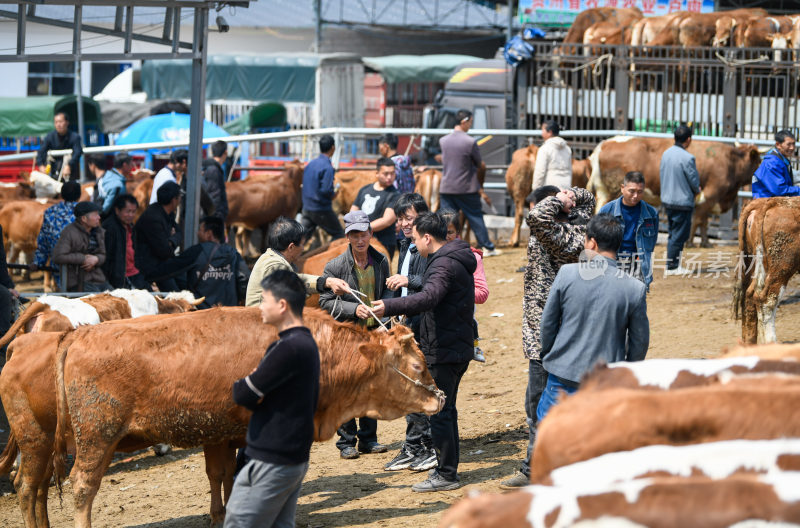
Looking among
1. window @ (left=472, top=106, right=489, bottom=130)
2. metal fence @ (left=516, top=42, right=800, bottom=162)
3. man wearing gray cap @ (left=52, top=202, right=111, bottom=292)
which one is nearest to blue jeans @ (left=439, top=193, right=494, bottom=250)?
metal fence @ (left=516, top=42, right=800, bottom=162)

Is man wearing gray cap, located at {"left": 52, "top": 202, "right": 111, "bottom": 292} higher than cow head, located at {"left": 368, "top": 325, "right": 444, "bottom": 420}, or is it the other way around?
man wearing gray cap, located at {"left": 52, "top": 202, "right": 111, "bottom": 292}

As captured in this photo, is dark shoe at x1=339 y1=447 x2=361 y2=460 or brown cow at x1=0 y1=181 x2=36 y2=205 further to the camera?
brown cow at x1=0 y1=181 x2=36 y2=205

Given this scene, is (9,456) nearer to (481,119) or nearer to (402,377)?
(402,377)

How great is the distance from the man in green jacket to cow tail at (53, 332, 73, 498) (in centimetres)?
124

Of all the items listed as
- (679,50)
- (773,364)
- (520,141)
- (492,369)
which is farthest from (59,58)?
(679,50)

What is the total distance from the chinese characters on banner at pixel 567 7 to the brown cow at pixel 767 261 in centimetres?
1938

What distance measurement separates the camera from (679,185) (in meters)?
13.1

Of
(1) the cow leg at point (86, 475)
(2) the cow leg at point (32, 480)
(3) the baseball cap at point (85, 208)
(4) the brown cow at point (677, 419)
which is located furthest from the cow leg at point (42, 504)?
(4) the brown cow at point (677, 419)

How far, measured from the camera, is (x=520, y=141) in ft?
60.6

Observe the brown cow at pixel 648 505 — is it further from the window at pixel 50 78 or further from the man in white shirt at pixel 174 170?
the window at pixel 50 78

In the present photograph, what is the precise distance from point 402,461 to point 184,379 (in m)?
2.11

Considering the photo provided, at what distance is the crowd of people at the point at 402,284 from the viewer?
16.1ft

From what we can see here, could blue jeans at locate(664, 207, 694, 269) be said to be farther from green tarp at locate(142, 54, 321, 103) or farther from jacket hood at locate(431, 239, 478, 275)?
green tarp at locate(142, 54, 321, 103)

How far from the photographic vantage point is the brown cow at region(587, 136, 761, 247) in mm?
14836
